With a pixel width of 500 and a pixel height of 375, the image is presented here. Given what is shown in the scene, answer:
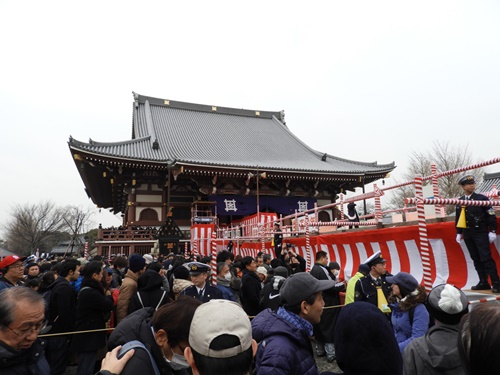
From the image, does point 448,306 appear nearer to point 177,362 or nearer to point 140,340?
point 177,362

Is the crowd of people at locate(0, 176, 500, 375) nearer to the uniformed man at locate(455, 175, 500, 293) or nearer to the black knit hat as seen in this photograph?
the black knit hat

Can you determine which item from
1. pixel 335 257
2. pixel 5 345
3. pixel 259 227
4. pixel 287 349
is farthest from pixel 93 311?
pixel 259 227

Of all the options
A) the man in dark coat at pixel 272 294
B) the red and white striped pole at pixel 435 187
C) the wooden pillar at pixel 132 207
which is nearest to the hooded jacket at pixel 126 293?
the man in dark coat at pixel 272 294

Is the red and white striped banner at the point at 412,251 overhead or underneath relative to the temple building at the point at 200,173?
underneath

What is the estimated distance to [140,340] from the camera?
1.67 meters

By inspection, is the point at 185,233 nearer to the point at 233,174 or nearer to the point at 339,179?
the point at 233,174

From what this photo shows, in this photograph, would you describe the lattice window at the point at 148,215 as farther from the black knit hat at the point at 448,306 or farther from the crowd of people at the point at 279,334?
the black knit hat at the point at 448,306

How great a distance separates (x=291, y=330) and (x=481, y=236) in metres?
3.06

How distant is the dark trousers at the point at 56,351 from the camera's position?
3467mm

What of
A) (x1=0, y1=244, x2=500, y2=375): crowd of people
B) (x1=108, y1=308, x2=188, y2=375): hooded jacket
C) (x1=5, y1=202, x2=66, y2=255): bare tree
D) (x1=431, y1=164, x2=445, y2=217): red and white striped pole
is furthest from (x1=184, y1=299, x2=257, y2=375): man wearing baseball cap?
(x1=5, y1=202, x2=66, y2=255): bare tree

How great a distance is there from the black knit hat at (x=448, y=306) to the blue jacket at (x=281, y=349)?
0.76 metres

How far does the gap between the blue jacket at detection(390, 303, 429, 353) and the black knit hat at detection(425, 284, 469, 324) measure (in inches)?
36.6

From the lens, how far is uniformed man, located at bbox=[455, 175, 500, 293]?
11.7 ft

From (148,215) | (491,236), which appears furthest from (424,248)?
(148,215)
